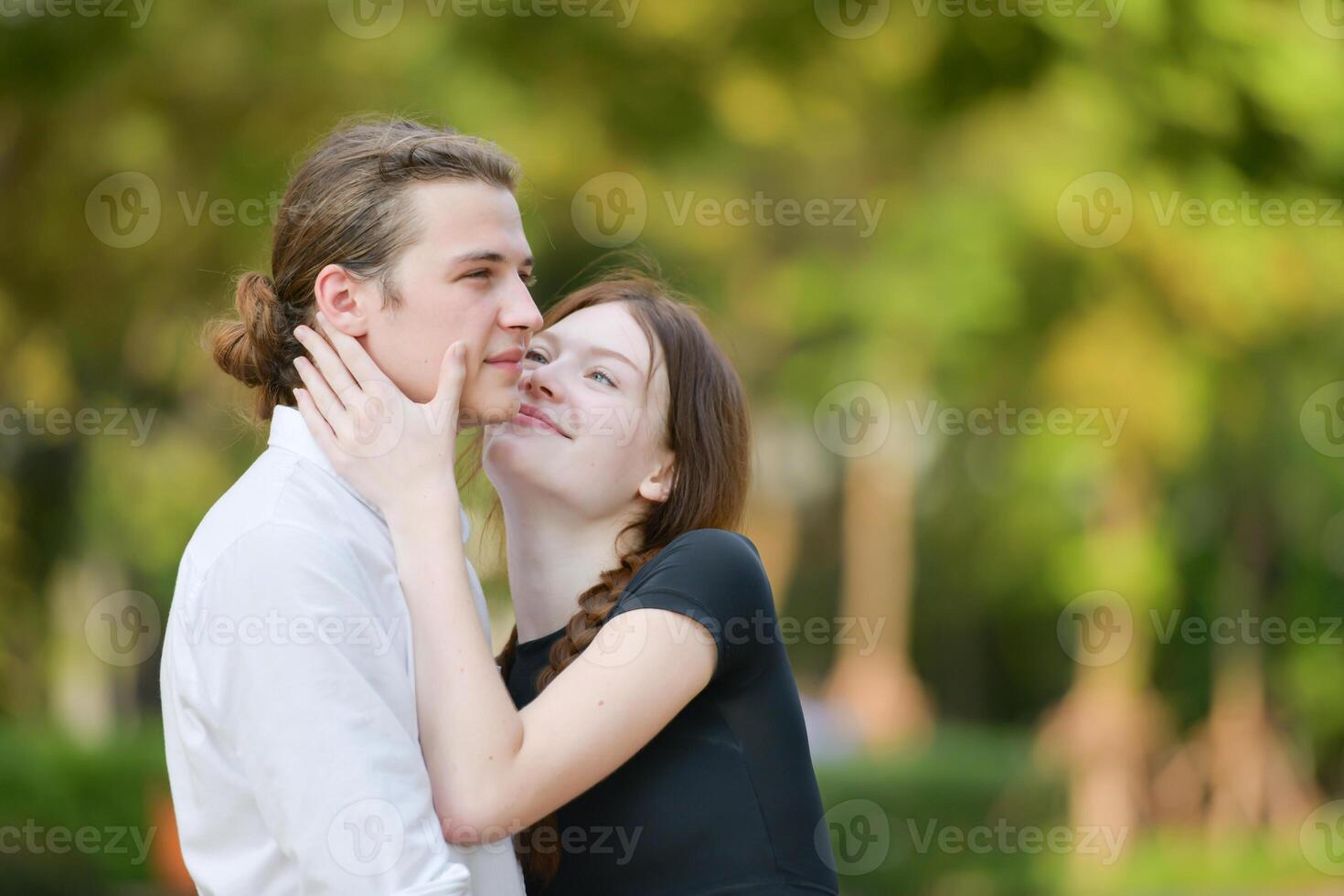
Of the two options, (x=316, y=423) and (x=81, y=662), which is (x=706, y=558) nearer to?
(x=316, y=423)

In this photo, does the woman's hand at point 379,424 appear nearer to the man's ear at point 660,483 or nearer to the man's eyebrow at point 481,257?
the man's eyebrow at point 481,257

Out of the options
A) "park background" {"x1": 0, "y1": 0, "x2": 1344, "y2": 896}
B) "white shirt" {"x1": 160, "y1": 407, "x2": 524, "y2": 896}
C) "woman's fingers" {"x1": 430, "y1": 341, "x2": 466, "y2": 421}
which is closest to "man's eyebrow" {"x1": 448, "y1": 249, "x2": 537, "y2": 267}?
"woman's fingers" {"x1": 430, "y1": 341, "x2": 466, "y2": 421}

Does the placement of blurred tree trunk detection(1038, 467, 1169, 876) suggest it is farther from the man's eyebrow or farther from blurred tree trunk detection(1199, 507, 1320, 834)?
the man's eyebrow

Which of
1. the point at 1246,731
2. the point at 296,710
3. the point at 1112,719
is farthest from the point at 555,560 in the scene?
the point at 1246,731

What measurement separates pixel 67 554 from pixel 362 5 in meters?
7.45

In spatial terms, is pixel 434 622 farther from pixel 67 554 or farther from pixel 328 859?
pixel 67 554

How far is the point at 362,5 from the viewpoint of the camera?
286 inches

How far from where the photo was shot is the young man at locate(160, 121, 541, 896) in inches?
86.0

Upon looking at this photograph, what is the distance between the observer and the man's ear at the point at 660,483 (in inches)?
127

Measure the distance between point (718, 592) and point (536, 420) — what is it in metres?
0.63

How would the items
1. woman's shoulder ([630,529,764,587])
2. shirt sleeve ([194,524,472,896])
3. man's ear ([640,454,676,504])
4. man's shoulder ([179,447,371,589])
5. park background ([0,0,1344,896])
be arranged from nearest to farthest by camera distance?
shirt sleeve ([194,524,472,896])
man's shoulder ([179,447,371,589])
woman's shoulder ([630,529,764,587])
man's ear ([640,454,676,504])
park background ([0,0,1344,896])

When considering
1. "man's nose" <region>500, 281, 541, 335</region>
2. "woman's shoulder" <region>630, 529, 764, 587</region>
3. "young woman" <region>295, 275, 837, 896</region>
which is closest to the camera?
"young woman" <region>295, 275, 837, 896</region>

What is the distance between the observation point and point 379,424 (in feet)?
8.47

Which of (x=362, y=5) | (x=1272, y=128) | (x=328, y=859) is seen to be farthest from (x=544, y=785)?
(x=362, y=5)
